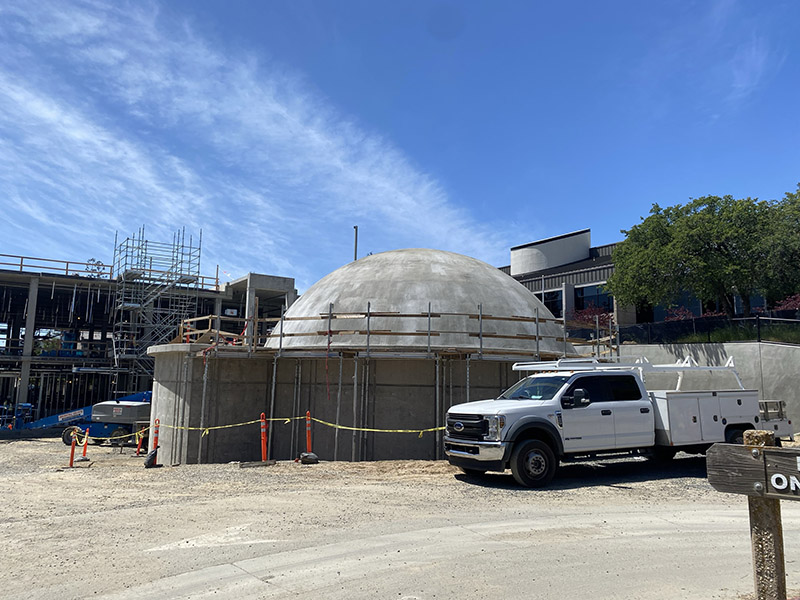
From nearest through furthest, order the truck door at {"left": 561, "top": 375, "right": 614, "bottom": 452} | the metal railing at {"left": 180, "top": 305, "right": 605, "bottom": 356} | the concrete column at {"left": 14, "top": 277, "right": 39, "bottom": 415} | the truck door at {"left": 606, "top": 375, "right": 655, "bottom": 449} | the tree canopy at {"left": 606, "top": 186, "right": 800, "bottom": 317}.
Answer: the truck door at {"left": 561, "top": 375, "right": 614, "bottom": 452} → the truck door at {"left": 606, "top": 375, "right": 655, "bottom": 449} → the metal railing at {"left": 180, "top": 305, "right": 605, "bottom": 356} → the tree canopy at {"left": 606, "top": 186, "right": 800, "bottom": 317} → the concrete column at {"left": 14, "top": 277, "right": 39, "bottom": 415}

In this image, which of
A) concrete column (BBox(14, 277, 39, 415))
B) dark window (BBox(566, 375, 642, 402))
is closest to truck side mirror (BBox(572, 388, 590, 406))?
dark window (BBox(566, 375, 642, 402))

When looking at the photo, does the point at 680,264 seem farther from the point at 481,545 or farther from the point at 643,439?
the point at 481,545

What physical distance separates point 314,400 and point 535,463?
315 inches

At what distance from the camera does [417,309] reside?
18422 millimetres

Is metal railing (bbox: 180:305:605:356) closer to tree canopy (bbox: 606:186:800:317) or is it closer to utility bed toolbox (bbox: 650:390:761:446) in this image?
utility bed toolbox (bbox: 650:390:761:446)

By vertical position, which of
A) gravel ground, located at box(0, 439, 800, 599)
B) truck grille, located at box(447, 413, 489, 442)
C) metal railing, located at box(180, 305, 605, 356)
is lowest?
gravel ground, located at box(0, 439, 800, 599)

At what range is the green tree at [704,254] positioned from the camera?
28.3 m

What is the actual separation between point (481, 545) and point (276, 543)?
2.68 meters

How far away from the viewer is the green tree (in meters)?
28.3

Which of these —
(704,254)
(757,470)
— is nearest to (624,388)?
(757,470)

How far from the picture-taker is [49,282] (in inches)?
1511

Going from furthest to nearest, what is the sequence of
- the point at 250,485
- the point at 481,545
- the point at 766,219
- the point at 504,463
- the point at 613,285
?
1. the point at 613,285
2. the point at 766,219
3. the point at 250,485
4. the point at 504,463
5. the point at 481,545

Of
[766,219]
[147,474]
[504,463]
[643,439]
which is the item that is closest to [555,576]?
[504,463]

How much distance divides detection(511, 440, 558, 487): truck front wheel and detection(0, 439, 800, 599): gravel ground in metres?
0.34
